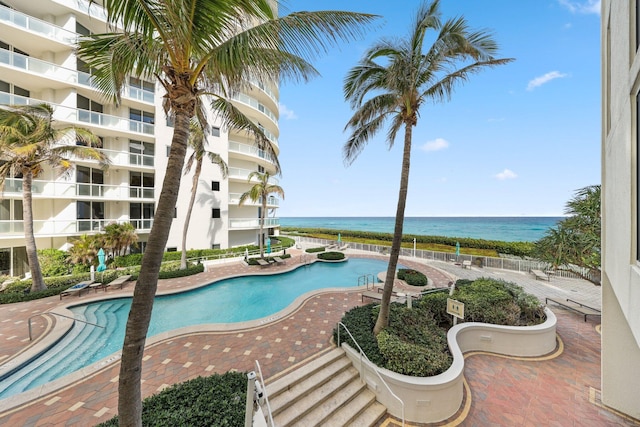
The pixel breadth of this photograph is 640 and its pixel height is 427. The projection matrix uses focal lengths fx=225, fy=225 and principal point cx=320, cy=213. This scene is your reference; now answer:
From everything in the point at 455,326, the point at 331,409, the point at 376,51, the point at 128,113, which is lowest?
the point at 331,409

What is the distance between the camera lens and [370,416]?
5.41m

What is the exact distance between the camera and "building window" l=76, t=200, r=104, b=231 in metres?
15.7

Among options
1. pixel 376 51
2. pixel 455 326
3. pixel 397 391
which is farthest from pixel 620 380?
pixel 376 51

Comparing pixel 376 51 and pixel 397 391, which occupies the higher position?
pixel 376 51

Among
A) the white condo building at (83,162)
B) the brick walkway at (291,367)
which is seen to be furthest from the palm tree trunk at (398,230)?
the white condo building at (83,162)

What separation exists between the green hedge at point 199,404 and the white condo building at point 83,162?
11.0 m

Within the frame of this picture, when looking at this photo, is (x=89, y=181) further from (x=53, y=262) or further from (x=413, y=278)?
(x=413, y=278)

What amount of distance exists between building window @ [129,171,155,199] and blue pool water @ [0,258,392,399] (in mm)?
9733

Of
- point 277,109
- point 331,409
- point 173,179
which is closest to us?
point 173,179

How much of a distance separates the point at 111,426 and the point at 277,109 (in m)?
31.1

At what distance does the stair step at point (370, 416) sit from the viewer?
5230mm

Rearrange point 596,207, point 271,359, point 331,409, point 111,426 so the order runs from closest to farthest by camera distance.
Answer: point 111,426
point 331,409
point 271,359
point 596,207

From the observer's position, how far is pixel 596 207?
1038 centimetres

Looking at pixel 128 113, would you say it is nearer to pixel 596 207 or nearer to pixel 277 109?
pixel 277 109
